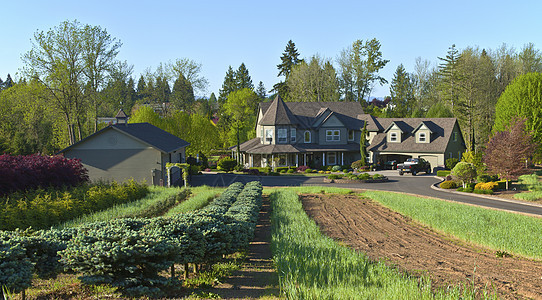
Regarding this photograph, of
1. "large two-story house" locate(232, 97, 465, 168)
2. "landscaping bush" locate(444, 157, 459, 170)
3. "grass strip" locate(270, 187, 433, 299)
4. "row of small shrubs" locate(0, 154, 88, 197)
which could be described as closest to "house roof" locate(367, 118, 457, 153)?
"large two-story house" locate(232, 97, 465, 168)

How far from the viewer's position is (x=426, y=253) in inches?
496

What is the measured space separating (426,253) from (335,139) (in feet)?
133

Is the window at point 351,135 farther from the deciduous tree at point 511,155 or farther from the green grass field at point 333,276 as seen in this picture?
the green grass field at point 333,276

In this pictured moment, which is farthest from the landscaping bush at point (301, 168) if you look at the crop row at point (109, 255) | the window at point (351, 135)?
the crop row at point (109, 255)

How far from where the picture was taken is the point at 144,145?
106 ft

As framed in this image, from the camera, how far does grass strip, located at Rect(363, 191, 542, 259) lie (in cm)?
1311

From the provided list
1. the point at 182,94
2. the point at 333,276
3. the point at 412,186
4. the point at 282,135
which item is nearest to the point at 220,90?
the point at 182,94

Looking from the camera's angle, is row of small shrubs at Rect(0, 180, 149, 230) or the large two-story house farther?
the large two-story house

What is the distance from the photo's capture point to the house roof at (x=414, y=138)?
47562 mm

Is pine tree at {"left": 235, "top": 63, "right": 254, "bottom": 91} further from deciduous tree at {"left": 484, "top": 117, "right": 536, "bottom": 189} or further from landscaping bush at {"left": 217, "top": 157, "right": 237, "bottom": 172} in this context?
deciduous tree at {"left": 484, "top": 117, "right": 536, "bottom": 189}

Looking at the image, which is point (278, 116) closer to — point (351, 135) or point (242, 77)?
point (351, 135)

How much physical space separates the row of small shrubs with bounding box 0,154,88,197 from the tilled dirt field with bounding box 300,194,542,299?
572 inches

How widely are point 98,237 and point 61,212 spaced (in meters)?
8.98

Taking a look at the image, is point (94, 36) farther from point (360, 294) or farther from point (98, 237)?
point (360, 294)
